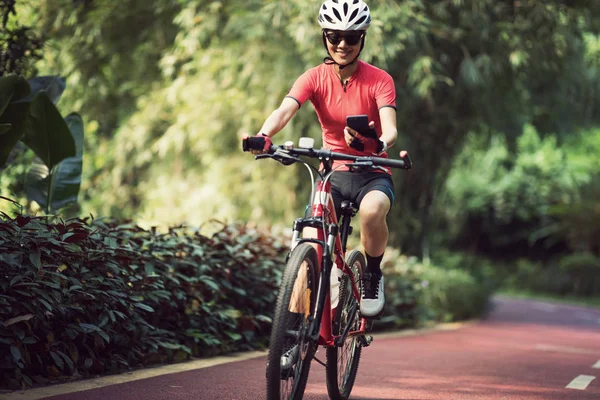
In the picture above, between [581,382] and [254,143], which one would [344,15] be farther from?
[581,382]

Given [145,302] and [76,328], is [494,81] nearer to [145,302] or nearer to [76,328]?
[145,302]

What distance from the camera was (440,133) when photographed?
17.4 m

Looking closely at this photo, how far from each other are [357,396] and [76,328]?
1.89 m

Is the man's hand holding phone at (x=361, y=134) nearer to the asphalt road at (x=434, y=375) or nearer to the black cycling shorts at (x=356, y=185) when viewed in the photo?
the black cycling shorts at (x=356, y=185)

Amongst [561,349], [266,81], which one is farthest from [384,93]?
[266,81]

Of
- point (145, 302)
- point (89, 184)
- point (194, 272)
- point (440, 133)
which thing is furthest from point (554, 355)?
point (89, 184)

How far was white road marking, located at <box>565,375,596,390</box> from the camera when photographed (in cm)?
716

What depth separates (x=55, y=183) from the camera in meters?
8.52

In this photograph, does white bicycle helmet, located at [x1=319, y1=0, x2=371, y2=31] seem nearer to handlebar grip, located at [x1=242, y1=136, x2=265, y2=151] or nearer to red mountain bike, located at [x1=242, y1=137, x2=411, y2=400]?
red mountain bike, located at [x1=242, y1=137, x2=411, y2=400]

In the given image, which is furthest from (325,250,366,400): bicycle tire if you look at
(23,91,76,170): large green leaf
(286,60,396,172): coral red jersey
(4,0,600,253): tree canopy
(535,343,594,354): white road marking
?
(4,0,600,253): tree canopy

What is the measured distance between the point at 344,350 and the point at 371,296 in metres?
0.39

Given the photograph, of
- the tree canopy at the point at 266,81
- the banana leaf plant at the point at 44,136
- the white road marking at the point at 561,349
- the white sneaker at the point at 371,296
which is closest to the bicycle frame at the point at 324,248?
the white sneaker at the point at 371,296

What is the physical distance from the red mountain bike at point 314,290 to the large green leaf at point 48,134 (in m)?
3.46

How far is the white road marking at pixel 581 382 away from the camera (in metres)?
7.16
